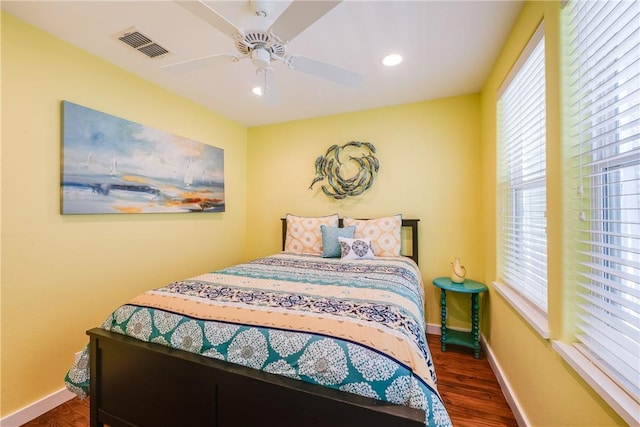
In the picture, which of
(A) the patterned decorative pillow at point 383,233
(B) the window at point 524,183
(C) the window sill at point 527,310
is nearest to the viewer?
(C) the window sill at point 527,310

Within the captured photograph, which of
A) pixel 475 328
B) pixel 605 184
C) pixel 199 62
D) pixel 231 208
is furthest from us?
pixel 231 208

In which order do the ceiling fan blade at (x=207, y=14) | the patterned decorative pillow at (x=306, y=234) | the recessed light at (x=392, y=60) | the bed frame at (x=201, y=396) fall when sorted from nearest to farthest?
the bed frame at (x=201, y=396) → the ceiling fan blade at (x=207, y=14) → the recessed light at (x=392, y=60) → the patterned decorative pillow at (x=306, y=234)

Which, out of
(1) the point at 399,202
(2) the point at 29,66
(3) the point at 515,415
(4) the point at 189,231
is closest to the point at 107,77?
(2) the point at 29,66

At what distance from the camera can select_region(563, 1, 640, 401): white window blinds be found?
854mm

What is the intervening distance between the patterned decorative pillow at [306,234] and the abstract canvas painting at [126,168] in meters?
1.02

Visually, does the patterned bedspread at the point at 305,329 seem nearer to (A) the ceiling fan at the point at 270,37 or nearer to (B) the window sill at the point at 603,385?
(B) the window sill at the point at 603,385

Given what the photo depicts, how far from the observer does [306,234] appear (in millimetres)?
3016

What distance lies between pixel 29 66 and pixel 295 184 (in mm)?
2433

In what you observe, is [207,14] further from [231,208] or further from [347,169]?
[231,208]

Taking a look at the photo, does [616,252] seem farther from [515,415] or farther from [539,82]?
[515,415]

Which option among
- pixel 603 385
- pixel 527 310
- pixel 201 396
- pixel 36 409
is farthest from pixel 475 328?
pixel 36 409

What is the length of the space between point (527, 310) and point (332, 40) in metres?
2.12

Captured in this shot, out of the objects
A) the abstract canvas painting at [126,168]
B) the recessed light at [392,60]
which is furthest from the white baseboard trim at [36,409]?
the recessed light at [392,60]

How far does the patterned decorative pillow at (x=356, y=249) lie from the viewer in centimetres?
255
